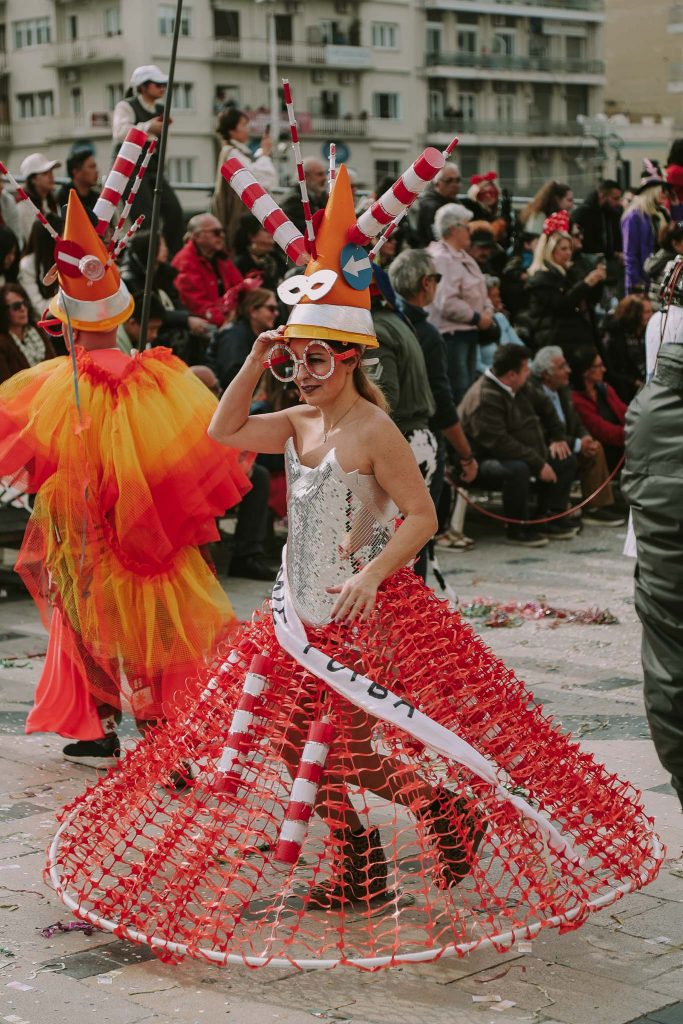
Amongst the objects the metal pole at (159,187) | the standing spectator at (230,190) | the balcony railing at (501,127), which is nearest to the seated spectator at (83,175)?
the standing spectator at (230,190)

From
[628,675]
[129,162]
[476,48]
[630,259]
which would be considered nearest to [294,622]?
[129,162]

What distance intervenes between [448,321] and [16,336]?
12.1 feet

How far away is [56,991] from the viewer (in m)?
4.03

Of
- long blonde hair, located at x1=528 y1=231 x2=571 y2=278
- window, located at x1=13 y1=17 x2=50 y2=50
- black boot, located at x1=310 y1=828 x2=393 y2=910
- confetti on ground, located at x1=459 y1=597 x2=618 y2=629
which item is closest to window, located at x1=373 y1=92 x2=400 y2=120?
window, located at x1=13 y1=17 x2=50 y2=50

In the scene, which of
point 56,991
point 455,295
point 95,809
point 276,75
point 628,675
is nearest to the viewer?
point 56,991

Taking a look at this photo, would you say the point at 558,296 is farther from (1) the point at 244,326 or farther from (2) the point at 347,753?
(2) the point at 347,753

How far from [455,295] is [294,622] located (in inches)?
311

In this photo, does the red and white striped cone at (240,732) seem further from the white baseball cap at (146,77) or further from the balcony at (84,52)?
the balcony at (84,52)

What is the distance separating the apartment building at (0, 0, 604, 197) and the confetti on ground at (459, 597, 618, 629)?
4568 centimetres

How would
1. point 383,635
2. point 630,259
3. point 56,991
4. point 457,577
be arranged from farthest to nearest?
1. point 630,259
2. point 457,577
3. point 383,635
4. point 56,991

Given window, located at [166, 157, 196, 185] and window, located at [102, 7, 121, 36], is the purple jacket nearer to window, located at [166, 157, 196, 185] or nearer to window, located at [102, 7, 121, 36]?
window, located at [166, 157, 196, 185]

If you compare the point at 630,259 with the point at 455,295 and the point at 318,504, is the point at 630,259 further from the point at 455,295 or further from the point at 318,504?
the point at 318,504

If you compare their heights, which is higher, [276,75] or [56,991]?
[276,75]

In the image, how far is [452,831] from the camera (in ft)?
14.1
